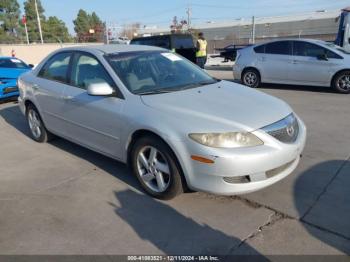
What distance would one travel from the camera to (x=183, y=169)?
3311mm

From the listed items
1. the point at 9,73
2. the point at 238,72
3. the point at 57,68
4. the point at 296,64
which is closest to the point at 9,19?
the point at 9,73

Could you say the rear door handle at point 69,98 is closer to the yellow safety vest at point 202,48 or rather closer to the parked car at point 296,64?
the parked car at point 296,64

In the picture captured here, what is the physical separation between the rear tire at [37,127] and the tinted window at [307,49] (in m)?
7.22

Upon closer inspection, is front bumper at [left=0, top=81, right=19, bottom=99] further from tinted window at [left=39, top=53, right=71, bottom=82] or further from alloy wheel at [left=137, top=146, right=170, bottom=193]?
alloy wheel at [left=137, top=146, right=170, bottom=193]

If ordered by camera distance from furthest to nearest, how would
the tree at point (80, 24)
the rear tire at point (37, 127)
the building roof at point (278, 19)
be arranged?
the tree at point (80, 24) < the building roof at point (278, 19) < the rear tire at point (37, 127)

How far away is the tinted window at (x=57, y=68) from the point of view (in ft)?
15.9

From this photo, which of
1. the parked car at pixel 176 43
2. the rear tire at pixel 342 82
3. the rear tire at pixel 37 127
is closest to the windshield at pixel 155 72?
the rear tire at pixel 37 127

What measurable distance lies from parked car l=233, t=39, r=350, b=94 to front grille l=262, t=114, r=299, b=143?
6266 mm

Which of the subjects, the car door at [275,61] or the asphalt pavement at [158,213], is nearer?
the asphalt pavement at [158,213]

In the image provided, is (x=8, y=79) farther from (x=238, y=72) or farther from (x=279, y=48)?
(x=279, y=48)

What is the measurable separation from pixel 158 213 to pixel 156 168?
1.54 ft

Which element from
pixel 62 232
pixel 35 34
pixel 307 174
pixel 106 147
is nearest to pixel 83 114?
pixel 106 147

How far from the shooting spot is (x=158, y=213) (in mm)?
3432

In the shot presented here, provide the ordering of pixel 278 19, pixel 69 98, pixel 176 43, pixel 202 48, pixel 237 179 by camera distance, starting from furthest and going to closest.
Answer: pixel 278 19 → pixel 176 43 → pixel 202 48 → pixel 69 98 → pixel 237 179
